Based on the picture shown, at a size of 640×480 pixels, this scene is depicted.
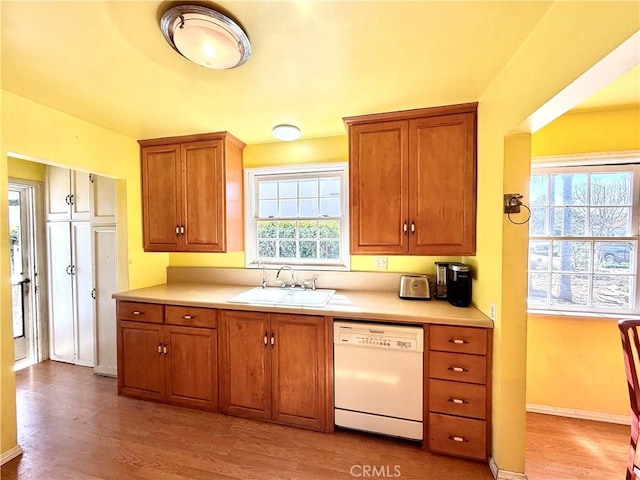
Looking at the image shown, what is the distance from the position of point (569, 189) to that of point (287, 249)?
2.49 m

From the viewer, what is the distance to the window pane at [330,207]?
2.56m

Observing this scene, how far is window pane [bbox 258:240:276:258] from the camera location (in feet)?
9.02

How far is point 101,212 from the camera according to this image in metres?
2.67

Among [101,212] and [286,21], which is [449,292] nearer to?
[286,21]

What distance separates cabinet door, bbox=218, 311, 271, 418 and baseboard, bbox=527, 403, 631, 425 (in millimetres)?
2177

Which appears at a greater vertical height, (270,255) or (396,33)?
(396,33)

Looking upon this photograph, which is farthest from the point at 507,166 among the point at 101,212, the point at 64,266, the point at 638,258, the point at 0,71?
the point at 64,266

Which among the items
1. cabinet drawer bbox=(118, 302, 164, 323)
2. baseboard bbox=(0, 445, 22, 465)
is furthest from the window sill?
baseboard bbox=(0, 445, 22, 465)

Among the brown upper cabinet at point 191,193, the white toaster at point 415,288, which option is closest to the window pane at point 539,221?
the white toaster at point 415,288

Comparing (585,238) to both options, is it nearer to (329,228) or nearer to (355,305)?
(355,305)

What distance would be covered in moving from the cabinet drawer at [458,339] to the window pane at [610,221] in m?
1.38

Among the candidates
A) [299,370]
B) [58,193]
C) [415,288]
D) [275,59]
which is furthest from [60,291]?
[415,288]

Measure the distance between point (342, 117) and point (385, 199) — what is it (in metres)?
0.75

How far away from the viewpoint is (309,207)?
2639mm
